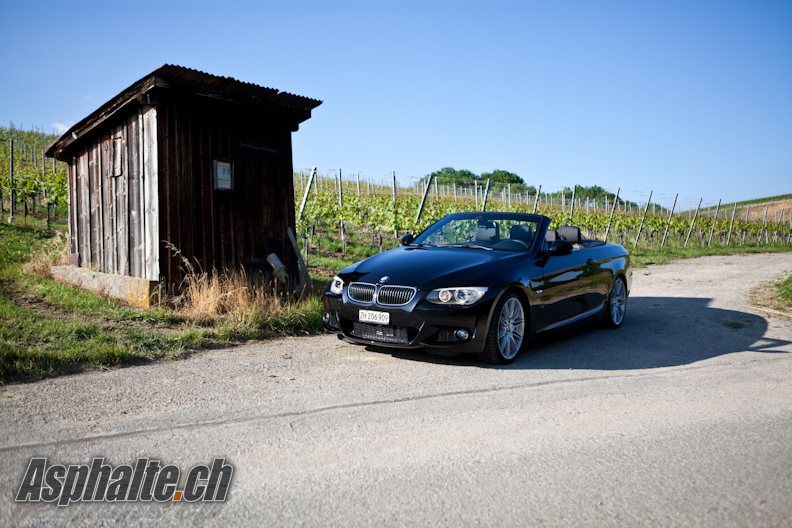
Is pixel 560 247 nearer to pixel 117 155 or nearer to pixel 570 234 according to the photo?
pixel 570 234

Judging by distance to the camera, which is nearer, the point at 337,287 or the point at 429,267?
the point at 429,267

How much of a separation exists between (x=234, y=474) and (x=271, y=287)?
6032mm

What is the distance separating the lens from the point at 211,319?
7270mm

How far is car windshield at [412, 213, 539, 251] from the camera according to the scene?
681cm

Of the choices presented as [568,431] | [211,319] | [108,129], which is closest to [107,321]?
[211,319]

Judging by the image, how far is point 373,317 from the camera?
18.7 feet

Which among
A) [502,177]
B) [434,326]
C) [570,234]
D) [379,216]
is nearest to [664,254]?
[379,216]

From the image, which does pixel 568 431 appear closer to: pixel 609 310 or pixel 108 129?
pixel 609 310

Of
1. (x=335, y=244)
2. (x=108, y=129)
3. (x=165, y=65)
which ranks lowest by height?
(x=335, y=244)

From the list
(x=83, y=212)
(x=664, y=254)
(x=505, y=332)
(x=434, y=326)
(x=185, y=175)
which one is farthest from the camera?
(x=664, y=254)

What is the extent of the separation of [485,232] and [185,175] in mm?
4201

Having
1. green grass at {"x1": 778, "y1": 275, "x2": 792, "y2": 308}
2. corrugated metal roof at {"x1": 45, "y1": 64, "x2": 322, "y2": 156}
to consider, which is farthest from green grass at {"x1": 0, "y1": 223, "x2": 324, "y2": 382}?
green grass at {"x1": 778, "y1": 275, "x2": 792, "y2": 308}

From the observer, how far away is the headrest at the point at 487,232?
6.95m

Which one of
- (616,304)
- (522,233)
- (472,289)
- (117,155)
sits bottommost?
(616,304)
